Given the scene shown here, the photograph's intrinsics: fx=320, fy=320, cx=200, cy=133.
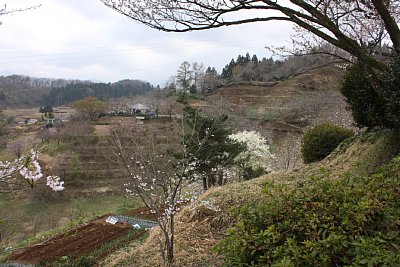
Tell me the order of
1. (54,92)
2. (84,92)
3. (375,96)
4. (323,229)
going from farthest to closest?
(54,92), (84,92), (375,96), (323,229)

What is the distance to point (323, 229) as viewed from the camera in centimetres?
171

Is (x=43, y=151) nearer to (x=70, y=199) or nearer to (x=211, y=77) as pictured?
(x=70, y=199)

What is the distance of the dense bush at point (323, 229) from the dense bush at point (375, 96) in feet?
7.66

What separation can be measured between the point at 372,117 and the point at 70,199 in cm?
2042

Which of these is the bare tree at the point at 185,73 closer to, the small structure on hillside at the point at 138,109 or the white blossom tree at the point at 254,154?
the small structure on hillside at the point at 138,109

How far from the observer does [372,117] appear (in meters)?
4.72

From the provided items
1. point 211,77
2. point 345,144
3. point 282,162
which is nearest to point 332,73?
point 211,77

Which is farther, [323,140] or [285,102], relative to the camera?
[285,102]

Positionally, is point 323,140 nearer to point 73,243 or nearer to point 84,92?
point 73,243

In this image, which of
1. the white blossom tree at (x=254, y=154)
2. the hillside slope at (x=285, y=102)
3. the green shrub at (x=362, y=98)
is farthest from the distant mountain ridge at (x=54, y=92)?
the green shrub at (x=362, y=98)

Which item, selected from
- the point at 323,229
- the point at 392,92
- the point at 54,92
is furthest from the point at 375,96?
the point at 54,92

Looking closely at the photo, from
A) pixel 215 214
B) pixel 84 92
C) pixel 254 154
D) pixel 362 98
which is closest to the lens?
pixel 215 214

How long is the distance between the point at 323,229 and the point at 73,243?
20.2 ft

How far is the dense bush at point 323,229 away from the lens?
154 centimetres
